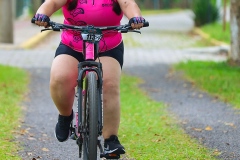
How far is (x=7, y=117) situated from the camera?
8.51m

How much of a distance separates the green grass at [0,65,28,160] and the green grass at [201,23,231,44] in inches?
375

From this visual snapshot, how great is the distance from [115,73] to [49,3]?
71 centimetres

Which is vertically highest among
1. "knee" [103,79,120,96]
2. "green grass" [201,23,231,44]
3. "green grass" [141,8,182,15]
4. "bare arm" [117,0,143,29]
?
"bare arm" [117,0,143,29]

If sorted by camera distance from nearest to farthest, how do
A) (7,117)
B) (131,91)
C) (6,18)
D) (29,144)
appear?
(29,144) → (7,117) → (131,91) → (6,18)

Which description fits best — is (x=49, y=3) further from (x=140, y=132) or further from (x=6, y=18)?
(x=6, y=18)

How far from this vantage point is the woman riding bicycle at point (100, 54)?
5.42 metres

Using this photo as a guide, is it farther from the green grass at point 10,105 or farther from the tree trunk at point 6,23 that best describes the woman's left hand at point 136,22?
the tree trunk at point 6,23

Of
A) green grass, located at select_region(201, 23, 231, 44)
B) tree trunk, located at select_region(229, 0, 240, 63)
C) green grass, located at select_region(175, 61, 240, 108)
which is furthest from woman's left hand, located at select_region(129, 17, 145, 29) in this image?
green grass, located at select_region(201, 23, 231, 44)

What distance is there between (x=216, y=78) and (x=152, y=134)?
182 inches

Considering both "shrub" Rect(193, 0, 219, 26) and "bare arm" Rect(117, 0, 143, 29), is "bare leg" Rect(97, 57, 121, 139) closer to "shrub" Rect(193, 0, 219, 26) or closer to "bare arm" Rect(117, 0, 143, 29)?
"bare arm" Rect(117, 0, 143, 29)

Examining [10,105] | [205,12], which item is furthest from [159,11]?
[10,105]

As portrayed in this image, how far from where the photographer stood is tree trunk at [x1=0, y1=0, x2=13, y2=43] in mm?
19000

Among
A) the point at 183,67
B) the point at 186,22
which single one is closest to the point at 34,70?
the point at 183,67

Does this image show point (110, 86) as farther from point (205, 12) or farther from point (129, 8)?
point (205, 12)
